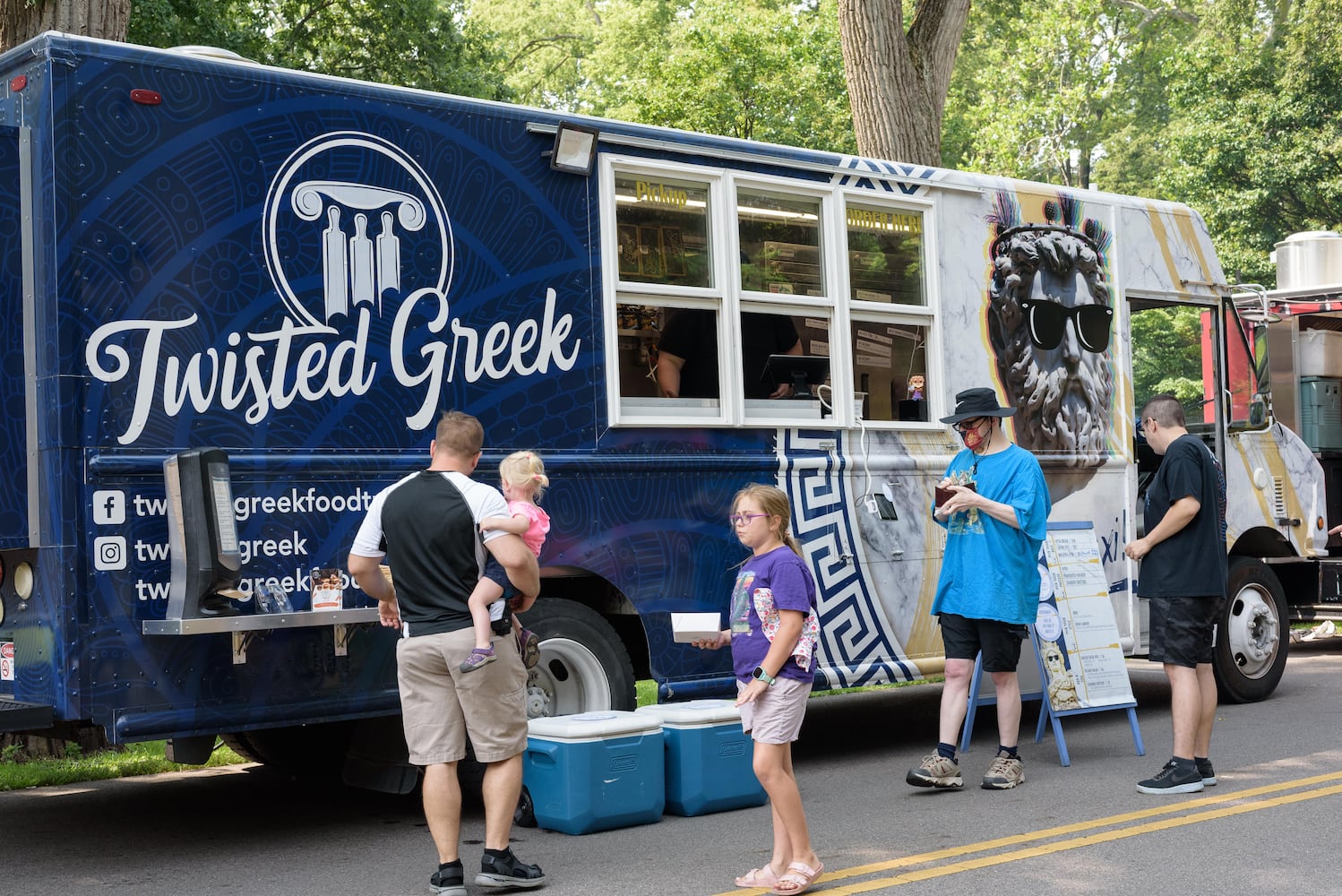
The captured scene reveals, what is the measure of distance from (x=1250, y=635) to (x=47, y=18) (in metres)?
8.69

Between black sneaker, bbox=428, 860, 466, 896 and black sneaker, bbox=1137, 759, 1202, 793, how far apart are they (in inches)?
139

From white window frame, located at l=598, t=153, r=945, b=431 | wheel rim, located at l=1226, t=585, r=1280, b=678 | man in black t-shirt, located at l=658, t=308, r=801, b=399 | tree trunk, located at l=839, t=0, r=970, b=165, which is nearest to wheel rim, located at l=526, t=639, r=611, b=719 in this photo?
white window frame, located at l=598, t=153, r=945, b=431

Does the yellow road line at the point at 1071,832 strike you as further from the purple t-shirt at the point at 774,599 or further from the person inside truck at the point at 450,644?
the person inside truck at the point at 450,644

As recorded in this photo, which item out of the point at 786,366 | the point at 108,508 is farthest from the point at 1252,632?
the point at 108,508

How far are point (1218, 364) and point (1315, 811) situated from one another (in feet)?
14.8

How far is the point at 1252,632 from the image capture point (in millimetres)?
10203

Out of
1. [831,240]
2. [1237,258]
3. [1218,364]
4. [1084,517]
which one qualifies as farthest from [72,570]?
[1237,258]

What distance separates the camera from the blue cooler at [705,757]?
269 inches

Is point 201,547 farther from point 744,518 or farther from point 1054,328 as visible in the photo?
point 1054,328

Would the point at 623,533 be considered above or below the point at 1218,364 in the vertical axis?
below

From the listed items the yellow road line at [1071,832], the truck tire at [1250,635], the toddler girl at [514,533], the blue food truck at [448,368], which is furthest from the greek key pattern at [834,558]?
the truck tire at [1250,635]

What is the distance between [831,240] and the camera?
8.18 m

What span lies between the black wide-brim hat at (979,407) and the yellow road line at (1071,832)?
2.00m

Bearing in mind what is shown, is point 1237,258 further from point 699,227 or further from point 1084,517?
point 699,227
